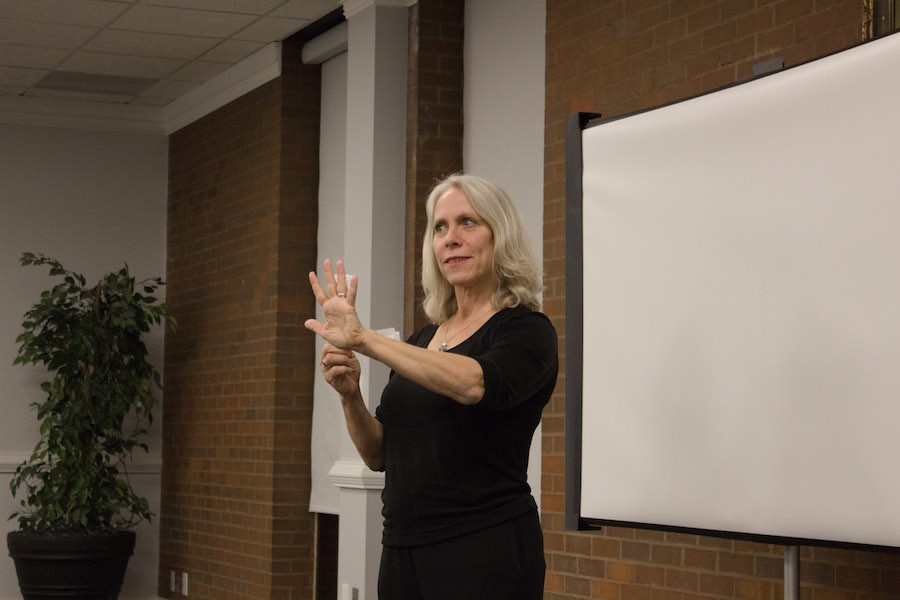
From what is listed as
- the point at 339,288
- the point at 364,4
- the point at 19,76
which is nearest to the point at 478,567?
the point at 339,288

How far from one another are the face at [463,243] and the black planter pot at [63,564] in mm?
5307

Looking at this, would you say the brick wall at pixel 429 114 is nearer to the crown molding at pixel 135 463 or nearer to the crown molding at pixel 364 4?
the crown molding at pixel 364 4

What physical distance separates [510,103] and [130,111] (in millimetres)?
3758

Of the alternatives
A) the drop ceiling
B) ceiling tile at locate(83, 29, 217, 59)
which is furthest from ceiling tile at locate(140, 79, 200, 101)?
ceiling tile at locate(83, 29, 217, 59)

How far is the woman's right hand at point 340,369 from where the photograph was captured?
219cm

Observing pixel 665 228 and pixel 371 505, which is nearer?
pixel 665 228

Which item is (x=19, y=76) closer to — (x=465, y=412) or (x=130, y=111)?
(x=130, y=111)

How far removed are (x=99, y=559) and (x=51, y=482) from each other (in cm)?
50

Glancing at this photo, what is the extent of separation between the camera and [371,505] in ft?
17.6

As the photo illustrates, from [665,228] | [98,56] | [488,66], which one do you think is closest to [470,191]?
[665,228]

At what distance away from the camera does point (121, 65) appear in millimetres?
7062

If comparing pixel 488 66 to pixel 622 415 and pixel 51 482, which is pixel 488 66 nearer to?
pixel 622 415

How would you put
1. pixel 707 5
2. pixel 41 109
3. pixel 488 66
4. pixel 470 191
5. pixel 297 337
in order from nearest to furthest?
pixel 470 191
pixel 707 5
pixel 488 66
pixel 297 337
pixel 41 109

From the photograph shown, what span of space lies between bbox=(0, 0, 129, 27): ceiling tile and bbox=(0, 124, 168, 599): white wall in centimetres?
180
